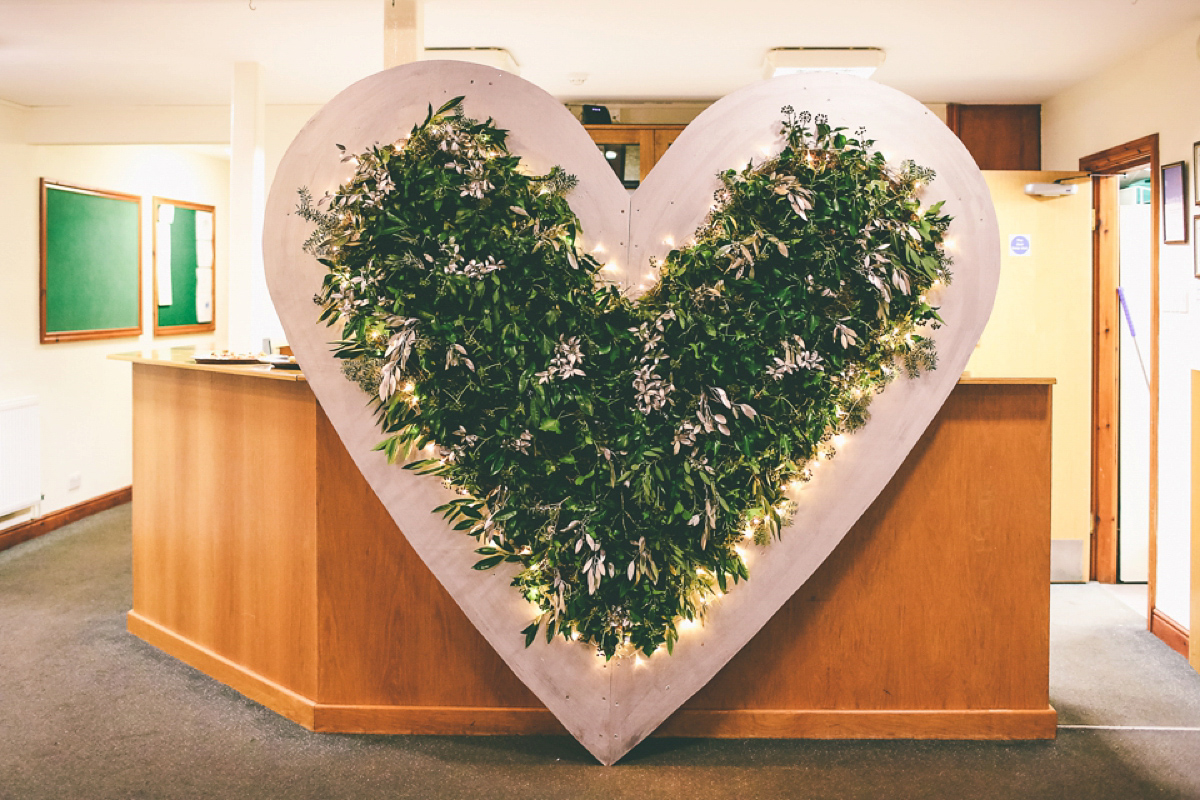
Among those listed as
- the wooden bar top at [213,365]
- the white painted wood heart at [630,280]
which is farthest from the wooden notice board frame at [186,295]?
the white painted wood heart at [630,280]

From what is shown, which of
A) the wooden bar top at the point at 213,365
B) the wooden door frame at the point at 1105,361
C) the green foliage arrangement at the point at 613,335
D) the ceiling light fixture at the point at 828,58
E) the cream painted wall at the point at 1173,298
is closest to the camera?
the green foliage arrangement at the point at 613,335

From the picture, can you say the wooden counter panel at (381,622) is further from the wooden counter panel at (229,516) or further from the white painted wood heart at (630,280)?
A: the white painted wood heart at (630,280)

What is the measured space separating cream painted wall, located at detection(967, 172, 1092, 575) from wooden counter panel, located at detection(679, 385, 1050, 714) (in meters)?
1.89

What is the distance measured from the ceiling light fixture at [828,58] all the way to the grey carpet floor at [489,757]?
2.97 metres

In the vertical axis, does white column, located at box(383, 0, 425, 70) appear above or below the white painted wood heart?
above

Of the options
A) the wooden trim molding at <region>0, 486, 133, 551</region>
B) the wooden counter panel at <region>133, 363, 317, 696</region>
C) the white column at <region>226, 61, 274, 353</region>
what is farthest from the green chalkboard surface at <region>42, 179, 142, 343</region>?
the wooden counter panel at <region>133, 363, 317, 696</region>

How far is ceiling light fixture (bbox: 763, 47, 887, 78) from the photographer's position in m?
4.34

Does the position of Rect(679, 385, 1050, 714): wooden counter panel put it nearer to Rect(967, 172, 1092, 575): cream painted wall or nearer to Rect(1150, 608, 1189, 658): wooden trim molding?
Rect(1150, 608, 1189, 658): wooden trim molding

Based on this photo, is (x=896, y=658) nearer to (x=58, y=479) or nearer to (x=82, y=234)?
(x=58, y=479)

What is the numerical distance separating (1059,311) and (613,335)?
3131 millimetres

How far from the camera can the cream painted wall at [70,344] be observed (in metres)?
5.26

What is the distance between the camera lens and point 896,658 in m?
2.80

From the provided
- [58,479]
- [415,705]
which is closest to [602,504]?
[415,705]

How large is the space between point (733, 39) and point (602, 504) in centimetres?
274
